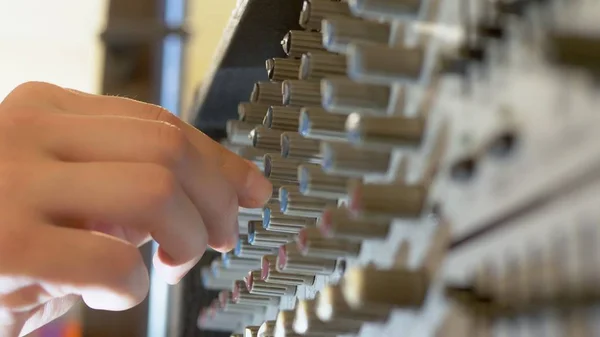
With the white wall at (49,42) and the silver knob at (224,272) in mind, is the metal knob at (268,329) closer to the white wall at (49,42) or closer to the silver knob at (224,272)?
the silver knob at (224,272)

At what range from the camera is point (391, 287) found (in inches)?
12.1

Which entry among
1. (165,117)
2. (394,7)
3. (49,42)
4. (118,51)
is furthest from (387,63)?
(49,42)

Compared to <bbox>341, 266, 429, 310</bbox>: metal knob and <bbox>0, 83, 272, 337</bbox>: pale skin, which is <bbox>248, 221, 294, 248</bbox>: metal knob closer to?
<bbox>0, 83, 272, 337</bbox>: pale skin

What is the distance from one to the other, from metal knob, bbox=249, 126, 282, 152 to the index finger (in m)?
0.02

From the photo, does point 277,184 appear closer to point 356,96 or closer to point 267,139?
point 267,139

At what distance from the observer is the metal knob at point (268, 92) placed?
21.5 inches

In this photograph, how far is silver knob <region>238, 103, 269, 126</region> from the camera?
1.87 ft

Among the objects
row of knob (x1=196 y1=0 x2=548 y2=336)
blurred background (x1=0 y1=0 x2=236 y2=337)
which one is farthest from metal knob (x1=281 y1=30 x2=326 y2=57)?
blurred background (x1=0 y1=0 x2=236 y2=337)

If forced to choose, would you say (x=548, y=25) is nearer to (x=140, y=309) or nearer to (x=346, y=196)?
(x=346, y=196)

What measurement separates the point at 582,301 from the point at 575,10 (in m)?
0.08

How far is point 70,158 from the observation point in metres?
0.45

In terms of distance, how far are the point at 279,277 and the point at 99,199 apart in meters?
0.13

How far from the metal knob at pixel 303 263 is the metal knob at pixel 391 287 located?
121 millimetres

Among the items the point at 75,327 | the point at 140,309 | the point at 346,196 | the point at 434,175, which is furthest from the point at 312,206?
the point at 75,327
